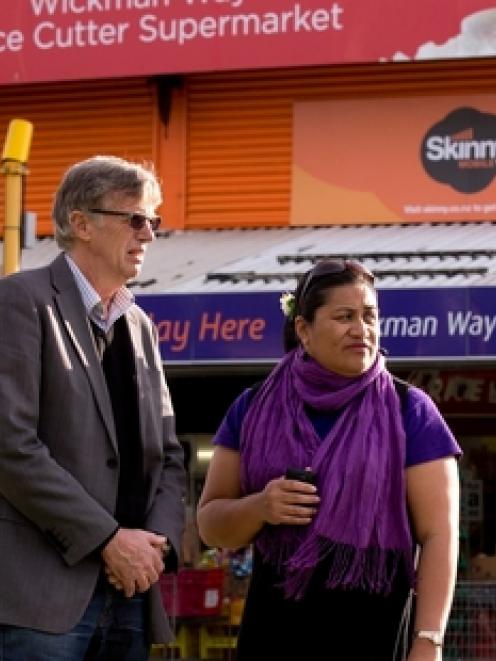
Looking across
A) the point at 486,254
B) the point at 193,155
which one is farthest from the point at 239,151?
the point at 486,254

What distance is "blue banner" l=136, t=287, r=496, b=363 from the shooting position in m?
12.2

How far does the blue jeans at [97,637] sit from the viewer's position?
4.12 metres

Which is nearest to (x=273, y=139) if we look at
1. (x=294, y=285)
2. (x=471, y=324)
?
(x=294, y=285)

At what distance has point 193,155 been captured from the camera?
46.5ft

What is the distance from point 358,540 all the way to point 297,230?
944cm

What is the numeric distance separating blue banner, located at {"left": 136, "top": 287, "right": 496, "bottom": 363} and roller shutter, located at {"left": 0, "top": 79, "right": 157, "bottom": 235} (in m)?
2.11

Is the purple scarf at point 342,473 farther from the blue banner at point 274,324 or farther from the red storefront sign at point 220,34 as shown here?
the red storefront sign at point 220,34

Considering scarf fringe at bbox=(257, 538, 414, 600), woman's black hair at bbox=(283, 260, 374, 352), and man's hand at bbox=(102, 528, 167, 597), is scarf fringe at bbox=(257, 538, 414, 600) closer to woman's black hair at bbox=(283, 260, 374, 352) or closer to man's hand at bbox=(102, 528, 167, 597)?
man's hand at bbox=(102, 528, 167, 597)

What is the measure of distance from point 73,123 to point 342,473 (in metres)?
10.6

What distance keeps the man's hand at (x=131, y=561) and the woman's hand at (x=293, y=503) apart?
1.19ft

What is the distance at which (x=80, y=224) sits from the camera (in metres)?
4.53

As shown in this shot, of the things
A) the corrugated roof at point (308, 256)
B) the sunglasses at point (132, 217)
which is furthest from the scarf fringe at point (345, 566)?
the corrugated roof at point (308, 256)

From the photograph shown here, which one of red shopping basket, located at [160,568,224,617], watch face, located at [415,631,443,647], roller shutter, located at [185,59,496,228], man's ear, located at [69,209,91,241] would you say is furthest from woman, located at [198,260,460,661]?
roller shutter, located at [185,59,496,228]

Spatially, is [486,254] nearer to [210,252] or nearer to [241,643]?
[210,252]
